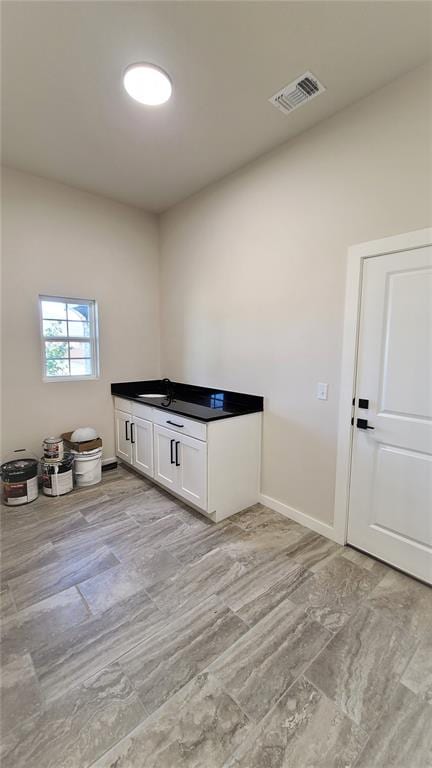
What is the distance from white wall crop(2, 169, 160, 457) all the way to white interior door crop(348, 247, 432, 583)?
259 centimetres

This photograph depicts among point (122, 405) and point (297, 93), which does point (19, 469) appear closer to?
point (122, 405)

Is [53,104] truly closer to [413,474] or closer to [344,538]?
[413,474]

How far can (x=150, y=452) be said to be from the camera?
305cm

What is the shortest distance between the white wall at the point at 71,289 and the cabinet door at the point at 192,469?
1344 millimetres

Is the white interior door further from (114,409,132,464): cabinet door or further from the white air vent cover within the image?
(114,409,132,464): cabinet door

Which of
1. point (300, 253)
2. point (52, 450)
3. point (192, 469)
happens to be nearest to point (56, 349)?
point (52, 450)

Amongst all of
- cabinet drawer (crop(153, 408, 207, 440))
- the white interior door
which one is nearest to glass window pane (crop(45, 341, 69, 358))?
cabinet drawer (crop(153, 408, 207, 440))

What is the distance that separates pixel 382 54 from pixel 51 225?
285cm

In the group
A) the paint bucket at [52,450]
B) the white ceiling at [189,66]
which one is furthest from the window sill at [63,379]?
the white ceiling at [189,66]

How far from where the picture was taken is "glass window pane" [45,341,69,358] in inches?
124

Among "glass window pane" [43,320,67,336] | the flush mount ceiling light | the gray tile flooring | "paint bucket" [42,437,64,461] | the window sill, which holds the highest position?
the flush mount ceiling light

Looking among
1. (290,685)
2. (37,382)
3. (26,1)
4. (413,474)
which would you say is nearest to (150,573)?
(290,685)

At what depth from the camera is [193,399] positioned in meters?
3.28

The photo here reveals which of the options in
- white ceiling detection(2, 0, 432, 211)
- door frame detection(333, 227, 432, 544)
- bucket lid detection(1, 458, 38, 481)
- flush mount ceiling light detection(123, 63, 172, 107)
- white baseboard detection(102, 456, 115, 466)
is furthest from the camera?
white baseboard detection(102, 456, 115, 466)
